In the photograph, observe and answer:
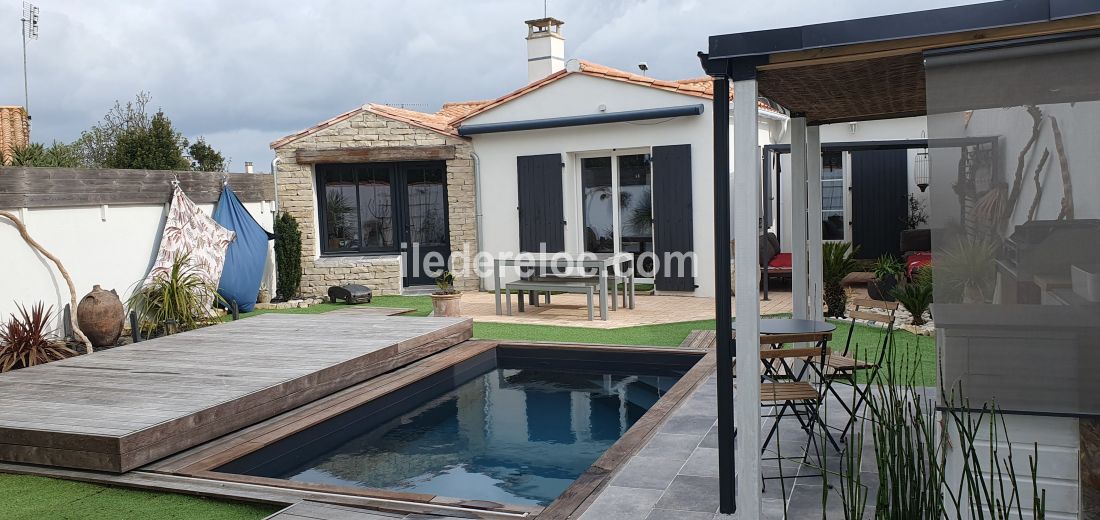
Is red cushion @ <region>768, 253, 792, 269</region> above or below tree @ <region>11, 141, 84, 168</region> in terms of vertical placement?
below

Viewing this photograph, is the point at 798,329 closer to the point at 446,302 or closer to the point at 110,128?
the point at 446,302

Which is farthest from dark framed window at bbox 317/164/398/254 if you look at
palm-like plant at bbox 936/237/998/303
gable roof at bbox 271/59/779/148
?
palm-like plant at bbox 936/237/998/303

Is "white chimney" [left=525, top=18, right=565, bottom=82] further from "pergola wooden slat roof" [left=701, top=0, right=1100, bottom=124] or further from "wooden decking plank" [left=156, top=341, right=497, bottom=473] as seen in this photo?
"pergola wooden slat roof" [left=701, top=0, right=1100, bottom=124]

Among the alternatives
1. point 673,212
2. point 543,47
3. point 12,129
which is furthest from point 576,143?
point 12,129

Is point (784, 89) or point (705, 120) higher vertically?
point (705, 120)

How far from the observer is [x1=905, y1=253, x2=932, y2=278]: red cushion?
10.2 metres

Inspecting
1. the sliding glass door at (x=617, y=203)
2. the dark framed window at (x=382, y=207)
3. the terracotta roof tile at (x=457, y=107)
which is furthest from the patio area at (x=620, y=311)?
the terracotta roof tile at (x=457, y=107)

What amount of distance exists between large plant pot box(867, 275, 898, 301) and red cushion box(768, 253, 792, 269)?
2.30m

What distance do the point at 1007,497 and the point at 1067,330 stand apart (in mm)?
637

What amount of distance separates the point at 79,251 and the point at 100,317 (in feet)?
3.60

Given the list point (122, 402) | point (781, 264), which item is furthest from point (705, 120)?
point (122, 402)

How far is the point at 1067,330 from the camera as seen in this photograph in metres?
3.03

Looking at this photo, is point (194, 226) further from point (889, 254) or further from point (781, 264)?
point (889, 254)

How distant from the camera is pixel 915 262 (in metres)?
10.6
